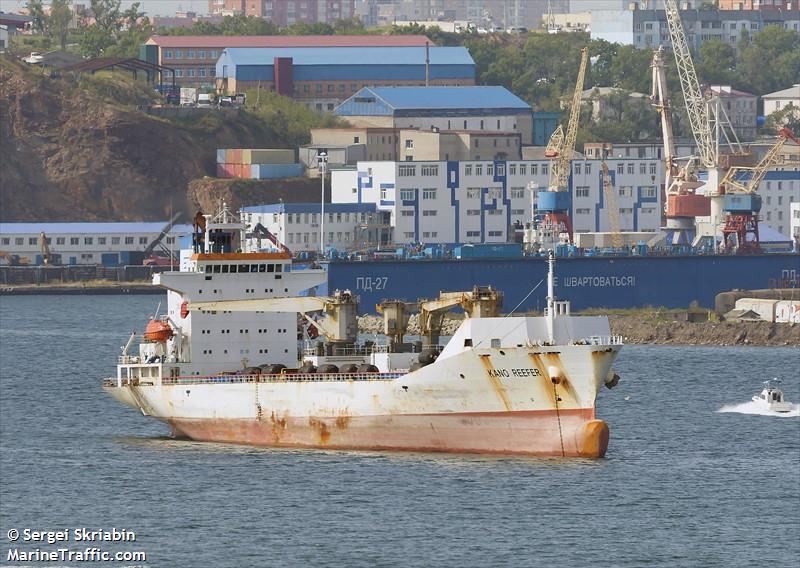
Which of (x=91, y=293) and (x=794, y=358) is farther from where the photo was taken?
(x=91, y=293)

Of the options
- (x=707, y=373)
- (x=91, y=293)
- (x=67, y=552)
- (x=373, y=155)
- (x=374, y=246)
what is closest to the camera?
(x=67, y=552)

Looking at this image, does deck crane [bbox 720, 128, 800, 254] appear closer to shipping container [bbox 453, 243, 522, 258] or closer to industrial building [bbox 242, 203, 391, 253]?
shipping container [bbox 453, 243, 522, 258]

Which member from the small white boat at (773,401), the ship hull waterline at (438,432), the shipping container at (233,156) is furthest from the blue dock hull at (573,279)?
the shipping container at (233,156)

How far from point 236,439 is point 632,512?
17.5m

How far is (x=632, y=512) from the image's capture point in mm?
60938

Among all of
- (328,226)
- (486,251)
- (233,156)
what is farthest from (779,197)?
(233,156)

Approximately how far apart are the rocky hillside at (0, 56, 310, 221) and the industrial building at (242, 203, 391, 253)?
35997 mm

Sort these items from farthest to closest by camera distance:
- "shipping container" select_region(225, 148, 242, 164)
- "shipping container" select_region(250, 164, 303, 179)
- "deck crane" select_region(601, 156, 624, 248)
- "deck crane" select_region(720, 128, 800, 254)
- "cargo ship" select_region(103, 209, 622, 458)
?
"shipping container" select_region(225, 148, 242, 164)
"shipping container" select_region(250, 164, 303, 179)
"deck crane" select_region(601, 156, 624, 248)
"deck crane" select_region(720, 128, 800, 254)
"cargo ship" select_region(103, 209, 622, 458)

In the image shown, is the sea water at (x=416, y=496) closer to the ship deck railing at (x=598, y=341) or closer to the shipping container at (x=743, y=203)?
the ship deck railing at (x=598, y=341)

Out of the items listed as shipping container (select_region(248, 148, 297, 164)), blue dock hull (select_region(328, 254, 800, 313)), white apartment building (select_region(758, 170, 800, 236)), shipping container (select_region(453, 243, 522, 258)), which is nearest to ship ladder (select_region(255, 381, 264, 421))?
blue dock hull (select_region(328, 254, 800, 313))

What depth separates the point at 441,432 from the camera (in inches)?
2753

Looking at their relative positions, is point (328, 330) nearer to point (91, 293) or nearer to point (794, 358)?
point (794, 358)

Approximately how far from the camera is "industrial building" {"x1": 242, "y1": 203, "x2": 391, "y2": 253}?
487 ft

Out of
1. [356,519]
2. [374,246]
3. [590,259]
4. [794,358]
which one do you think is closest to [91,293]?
[374,246]
